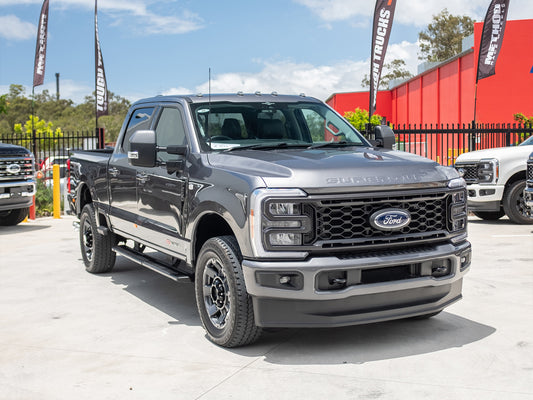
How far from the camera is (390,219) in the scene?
4.92 meters

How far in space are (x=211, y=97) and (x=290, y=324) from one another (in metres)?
2.56

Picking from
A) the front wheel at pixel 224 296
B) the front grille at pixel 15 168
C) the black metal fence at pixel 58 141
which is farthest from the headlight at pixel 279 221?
the front grille at pixel 15 168

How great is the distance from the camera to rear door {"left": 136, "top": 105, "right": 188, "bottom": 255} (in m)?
5.93

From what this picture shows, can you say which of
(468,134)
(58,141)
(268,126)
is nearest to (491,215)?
(468,134)

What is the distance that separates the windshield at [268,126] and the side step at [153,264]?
3.75 feet

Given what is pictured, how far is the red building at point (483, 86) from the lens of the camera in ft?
102

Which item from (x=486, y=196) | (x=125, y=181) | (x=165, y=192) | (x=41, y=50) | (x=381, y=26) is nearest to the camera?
(x=165, y=192)

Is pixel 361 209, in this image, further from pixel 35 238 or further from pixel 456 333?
pixel 35 238

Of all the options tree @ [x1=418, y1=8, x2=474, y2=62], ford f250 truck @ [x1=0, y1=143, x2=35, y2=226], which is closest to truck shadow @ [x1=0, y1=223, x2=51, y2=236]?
ford f250 truck @ [x1=0, y1=143, x2=35, y2=226]

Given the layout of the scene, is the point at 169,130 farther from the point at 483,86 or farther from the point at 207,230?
the point at 483,86

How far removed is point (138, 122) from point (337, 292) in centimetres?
356

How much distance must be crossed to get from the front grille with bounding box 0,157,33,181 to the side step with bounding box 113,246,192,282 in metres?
5.83

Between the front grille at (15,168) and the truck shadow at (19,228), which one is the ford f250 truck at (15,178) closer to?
the front grille at (15,168)

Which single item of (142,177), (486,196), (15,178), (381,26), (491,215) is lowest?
(491,215)
